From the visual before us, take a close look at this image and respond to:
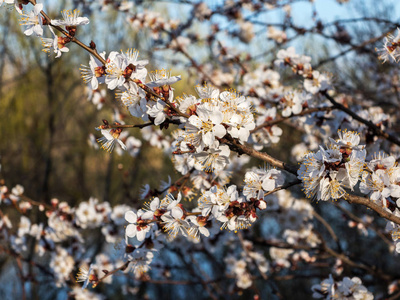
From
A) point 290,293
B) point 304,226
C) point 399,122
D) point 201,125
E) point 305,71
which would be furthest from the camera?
point 290,293

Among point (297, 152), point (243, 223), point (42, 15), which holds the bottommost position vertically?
point (243, 223)

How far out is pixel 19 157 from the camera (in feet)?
22.6

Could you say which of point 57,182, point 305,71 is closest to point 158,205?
point 305,71

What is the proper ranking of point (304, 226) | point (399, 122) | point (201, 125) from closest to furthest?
point (201, 125)
point (304, 226)
point (399, 122)

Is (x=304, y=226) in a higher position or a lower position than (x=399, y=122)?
lower

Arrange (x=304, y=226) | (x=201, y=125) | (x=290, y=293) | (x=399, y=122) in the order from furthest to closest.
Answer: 1. (x=290, y=293)
2. (x=399, y=122)
3. (x=304, y=226)
4. (x=201, y=125)

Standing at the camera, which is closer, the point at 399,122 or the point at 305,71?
the point at 305,71

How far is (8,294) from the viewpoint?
6.27 meters

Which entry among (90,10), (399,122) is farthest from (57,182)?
(399,122)

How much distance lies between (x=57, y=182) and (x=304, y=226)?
5877mm

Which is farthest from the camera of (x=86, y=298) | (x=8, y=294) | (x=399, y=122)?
(x=8, y=294)

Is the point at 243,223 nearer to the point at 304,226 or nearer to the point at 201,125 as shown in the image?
the point at 201,125

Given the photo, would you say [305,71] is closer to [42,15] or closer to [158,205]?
[158,205]

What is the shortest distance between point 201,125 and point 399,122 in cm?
307
